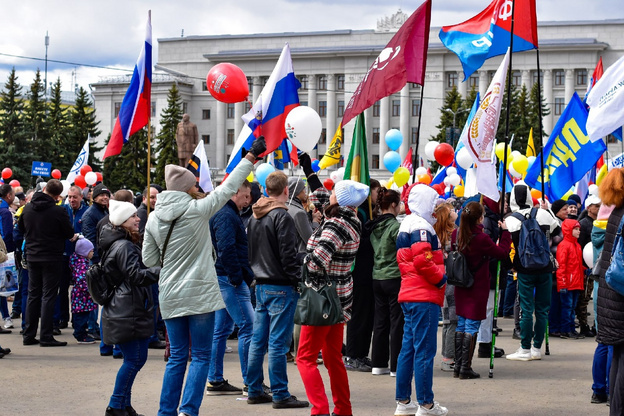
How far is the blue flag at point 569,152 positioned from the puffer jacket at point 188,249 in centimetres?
711

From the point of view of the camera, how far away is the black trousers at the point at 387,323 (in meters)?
8.69

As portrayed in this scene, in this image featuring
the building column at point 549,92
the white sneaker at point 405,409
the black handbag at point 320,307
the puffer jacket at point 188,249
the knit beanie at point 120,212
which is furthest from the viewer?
the building column at point 549,92

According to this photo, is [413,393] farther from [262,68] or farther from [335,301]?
[262,68]

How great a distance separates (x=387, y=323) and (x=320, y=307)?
2538 mm

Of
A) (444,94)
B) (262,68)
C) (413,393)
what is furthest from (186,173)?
(262,68)

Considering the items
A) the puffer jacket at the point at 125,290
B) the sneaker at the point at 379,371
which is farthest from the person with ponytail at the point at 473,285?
the puffer jacket at the point at 125,290

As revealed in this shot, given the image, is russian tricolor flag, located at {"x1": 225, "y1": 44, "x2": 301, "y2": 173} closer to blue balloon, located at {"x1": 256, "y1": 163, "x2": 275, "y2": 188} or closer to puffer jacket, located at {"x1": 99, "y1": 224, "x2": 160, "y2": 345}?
blue balloon, located at {"x1": 256, "y1": 163, "x2": 275, "y2": 188}

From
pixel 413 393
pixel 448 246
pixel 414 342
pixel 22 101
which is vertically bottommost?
pixel 413 393

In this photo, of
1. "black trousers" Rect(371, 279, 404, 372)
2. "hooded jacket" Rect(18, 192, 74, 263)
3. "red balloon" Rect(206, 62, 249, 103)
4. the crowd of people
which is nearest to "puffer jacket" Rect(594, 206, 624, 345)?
the crowd of people

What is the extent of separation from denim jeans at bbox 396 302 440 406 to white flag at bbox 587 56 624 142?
198cm

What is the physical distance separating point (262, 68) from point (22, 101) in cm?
3653

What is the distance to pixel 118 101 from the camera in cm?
9312

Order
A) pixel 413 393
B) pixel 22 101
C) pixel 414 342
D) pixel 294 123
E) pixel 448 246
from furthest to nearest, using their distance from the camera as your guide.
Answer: pixel 22 101
pixel 448 246
pixel 294 123
pixel 413 393
pixel 414 342

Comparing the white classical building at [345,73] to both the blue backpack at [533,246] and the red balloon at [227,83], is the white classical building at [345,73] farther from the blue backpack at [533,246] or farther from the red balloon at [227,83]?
the blue backpack at [533,246]
